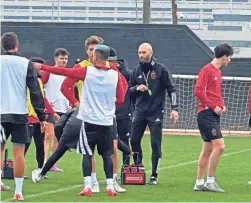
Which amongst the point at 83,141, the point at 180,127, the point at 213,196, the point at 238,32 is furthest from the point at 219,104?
the point at 238,32

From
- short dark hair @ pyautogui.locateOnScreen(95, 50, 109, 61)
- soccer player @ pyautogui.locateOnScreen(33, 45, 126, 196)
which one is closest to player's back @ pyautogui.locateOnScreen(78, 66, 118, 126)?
soccer player @ pyautogui.locateOnScreen(33, 45, 126, 196)

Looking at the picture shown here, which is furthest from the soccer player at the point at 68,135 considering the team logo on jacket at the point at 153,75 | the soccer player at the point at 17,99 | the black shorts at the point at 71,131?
the team logo on jacket at the point at 153,75

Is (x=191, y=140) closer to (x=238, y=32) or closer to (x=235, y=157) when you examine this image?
(x=235, y=157)

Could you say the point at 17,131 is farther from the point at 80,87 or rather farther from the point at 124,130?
the point at 124,130

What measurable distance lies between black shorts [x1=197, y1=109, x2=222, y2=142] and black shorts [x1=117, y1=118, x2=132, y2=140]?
76.2 inches

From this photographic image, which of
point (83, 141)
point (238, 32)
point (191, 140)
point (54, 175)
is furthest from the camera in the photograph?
point (238, 32)

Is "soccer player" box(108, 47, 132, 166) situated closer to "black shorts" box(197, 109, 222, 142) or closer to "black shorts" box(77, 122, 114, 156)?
"black shorts" box(197, 109, 222, 142)

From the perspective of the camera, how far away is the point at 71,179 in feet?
46.0

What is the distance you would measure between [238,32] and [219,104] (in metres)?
64.5

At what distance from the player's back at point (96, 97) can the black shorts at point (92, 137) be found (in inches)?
3.0

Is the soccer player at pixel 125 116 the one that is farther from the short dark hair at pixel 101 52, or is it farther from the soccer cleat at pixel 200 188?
the short dark hair at pixel 101 52

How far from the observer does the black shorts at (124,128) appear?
14.3 meters

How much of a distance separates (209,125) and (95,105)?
175 cm

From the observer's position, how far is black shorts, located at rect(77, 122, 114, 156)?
460 inches
